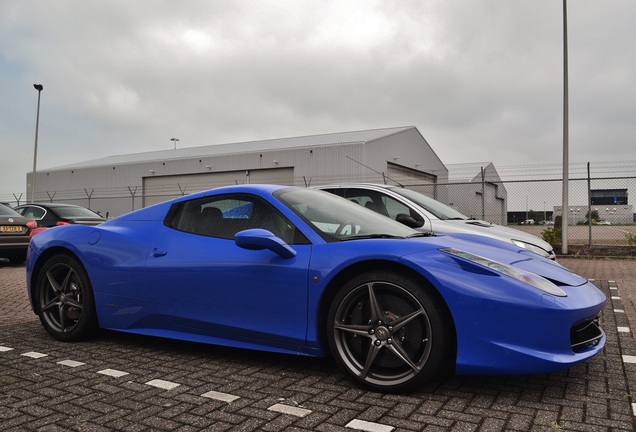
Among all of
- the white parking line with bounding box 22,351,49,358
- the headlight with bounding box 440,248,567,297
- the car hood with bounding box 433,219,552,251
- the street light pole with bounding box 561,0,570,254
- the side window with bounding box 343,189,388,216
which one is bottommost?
the white parking line with bounding box 22,351,49,358

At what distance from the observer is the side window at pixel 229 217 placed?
3.43 meters

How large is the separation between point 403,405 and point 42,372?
7.46 ft

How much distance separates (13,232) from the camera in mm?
10609

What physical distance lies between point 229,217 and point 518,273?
75.1 inches

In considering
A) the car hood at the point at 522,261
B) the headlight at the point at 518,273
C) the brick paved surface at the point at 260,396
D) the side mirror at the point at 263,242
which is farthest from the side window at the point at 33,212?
the headlight at the point at 518,273

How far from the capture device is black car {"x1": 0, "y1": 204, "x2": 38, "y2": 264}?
10484 millimetres

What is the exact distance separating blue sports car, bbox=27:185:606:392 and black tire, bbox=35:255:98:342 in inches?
0.4

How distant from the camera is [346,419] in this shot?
2.49 meters

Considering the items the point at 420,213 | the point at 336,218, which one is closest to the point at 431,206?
the point at 420,213

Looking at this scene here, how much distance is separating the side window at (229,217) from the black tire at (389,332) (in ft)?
1.99

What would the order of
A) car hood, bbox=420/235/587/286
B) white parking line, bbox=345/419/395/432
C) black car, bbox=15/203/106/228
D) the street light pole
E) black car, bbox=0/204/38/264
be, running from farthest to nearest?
the street light pole → black car, bbox=15/203/106/228 → black car, bbox=0/204/38/264 → car hood, bbox=420/235/587/286 → white parking line, bbox=345/419/395/432

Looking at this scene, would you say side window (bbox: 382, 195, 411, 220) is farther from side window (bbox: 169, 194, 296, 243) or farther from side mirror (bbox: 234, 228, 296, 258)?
side mirror (bbox: 234, 228, 296, 258)

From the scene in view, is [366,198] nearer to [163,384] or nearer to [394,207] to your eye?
[394,207]

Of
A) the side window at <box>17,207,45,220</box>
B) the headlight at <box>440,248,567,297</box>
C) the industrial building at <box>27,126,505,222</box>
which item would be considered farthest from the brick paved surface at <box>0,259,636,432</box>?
the industrial building at <box>27,126,505,222</box>
